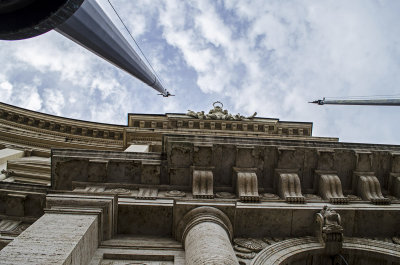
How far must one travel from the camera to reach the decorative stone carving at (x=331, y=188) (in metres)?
9.34

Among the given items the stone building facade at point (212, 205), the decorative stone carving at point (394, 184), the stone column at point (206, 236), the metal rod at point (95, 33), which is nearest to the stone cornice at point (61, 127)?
the stone building facade at point (212, 205)

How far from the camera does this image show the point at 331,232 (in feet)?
26.3

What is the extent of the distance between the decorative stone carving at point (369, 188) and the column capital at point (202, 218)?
15.8ft

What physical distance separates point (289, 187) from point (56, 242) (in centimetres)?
652

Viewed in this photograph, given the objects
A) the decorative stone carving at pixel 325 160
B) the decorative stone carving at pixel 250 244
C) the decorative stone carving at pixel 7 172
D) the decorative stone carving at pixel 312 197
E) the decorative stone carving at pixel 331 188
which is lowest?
the decorative stone carving at pixel 250 244

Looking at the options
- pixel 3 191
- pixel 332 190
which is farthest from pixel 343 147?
pixel 3 191

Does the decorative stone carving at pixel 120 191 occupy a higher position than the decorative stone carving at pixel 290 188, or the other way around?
the decorative stone carving at pixel 290 188

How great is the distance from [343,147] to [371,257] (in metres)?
3.52

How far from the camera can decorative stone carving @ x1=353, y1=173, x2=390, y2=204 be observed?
9.69 metres

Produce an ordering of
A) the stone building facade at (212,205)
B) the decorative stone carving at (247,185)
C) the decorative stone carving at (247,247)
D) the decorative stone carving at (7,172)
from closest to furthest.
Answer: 1. the stone building facade at (212,205)
2. the decorative stone carving at (247,247)
3. the decorative stone carving at (247,185)
4. the decorative stone carving at (7,172)

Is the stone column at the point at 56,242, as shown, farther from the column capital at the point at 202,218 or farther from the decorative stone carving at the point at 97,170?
the decorative stone carving at the point at 97,170

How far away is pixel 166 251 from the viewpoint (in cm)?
740

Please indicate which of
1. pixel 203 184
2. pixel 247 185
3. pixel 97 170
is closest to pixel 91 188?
pixel 97 170

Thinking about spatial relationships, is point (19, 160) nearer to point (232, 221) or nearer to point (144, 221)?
point (144, 221)
